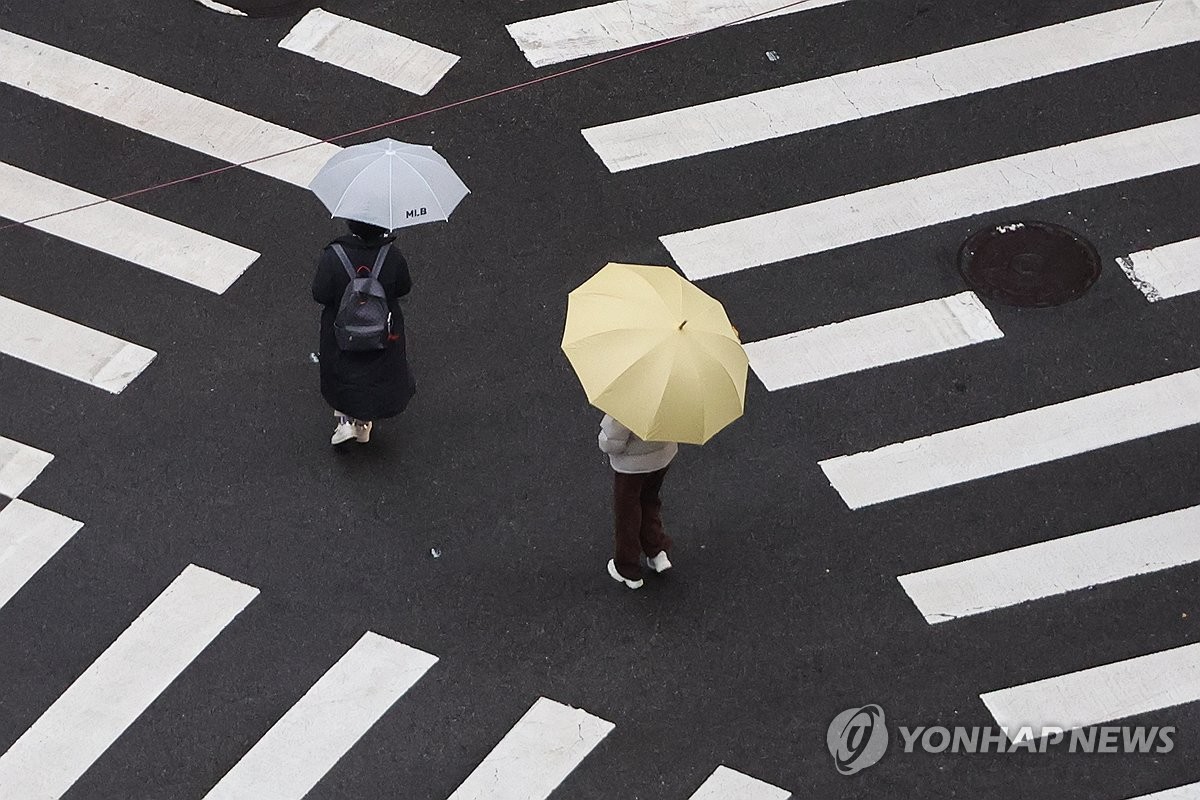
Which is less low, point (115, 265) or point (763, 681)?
point (115, 265)

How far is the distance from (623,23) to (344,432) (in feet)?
Result: 13.9

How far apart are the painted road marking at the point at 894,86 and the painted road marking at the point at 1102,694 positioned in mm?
4405

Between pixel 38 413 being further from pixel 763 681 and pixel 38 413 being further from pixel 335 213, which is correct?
pixel 763 681

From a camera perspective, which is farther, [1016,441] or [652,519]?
[1016,441]

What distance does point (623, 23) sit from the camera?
1225 centimetres

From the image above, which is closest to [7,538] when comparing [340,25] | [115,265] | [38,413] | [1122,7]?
[38,413]

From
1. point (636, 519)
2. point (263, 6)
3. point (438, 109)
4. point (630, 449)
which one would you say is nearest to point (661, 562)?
point (636, 519)

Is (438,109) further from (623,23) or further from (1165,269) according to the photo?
(1165,269)

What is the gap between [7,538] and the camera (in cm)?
924

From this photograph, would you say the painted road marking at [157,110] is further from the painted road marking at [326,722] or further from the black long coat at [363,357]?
the painted road marking at [326,722]

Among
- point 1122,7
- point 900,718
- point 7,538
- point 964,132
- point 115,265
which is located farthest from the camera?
point 1122,7

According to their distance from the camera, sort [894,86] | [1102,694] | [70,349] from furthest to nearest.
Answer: [894,86], [70,349], [1102,694]

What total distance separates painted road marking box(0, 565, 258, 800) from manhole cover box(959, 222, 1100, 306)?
490 centimetres

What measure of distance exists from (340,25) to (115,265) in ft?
8.82
